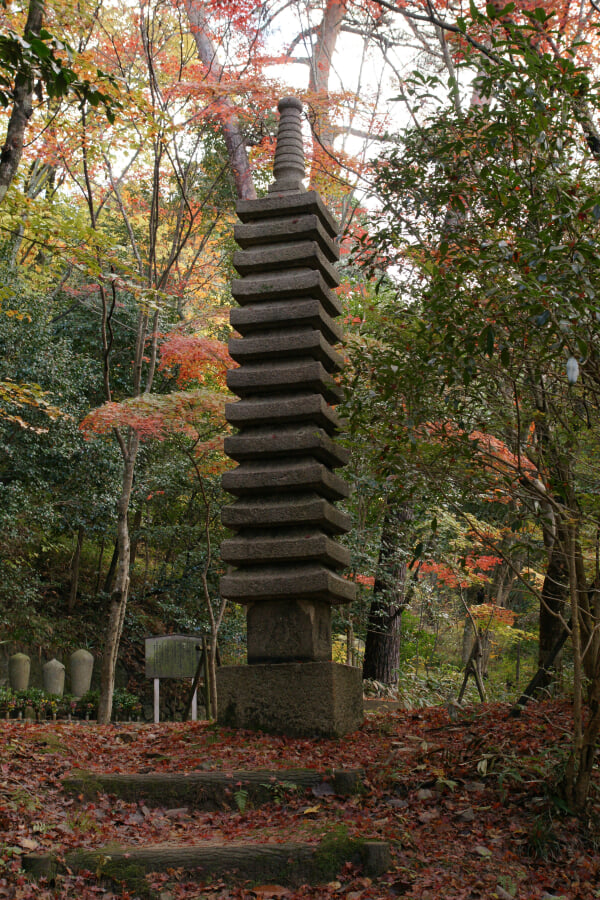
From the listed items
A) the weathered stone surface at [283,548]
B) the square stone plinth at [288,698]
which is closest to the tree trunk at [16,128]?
the weathered stone surface at [283,548]

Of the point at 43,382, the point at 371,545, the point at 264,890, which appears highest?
the point at 43,382

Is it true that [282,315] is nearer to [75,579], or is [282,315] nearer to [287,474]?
[287,474]

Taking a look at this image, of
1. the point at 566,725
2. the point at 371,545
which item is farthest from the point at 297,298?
the point at 371,545

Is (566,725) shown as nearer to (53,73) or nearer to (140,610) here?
(53,73)

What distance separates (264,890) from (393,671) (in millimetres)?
7311

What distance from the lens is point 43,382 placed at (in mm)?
14461

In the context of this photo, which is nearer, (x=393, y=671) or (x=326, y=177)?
(x=393, y=671)

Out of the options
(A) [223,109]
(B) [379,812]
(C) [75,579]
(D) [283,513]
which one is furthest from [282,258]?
(C) [75,579]

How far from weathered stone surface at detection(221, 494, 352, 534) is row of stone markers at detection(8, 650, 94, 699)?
1048 cm

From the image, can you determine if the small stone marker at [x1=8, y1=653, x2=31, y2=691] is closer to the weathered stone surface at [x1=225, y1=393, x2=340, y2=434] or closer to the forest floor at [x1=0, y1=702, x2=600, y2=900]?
the forest floor at [x1=0, y1=702, x2=600, y2=900]

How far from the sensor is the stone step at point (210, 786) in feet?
15.2

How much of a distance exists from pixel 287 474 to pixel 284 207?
2428 millimetres

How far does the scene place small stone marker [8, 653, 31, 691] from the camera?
15008mm

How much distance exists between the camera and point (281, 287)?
6.64 metres
